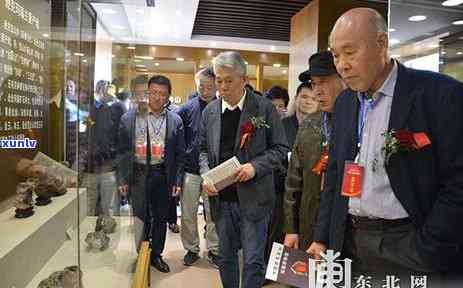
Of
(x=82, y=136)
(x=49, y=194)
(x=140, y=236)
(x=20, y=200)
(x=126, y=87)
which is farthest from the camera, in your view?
(x=140, y=236)

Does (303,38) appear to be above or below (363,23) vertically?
above

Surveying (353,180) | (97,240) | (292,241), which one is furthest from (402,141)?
(97,240)

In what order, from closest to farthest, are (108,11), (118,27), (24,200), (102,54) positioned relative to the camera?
1. (24,200)
2. (102,54)
3. (108,11)
4. (118,27)

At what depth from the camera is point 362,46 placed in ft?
3.76

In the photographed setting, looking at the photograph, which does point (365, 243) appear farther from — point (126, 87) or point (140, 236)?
point (140, 236)

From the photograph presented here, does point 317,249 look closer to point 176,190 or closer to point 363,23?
point 363,23

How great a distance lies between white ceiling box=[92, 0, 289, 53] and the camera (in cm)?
228

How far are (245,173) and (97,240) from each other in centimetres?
78

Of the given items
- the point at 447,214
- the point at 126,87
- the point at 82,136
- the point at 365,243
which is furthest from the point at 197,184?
the point at 447,214

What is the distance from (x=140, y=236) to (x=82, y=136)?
4.97 feet

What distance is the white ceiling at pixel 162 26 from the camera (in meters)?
2.28

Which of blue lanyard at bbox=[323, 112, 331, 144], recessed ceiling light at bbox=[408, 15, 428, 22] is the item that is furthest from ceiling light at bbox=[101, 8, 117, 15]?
recessed ceiling light at bbox=[408, 15, 428, 22]

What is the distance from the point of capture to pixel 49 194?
146 centimetres

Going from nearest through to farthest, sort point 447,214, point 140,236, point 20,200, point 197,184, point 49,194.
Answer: point 447,214
point 20,200
point 49,194
point 140,236
point 197,184
